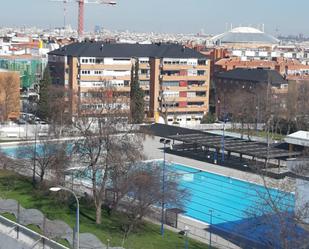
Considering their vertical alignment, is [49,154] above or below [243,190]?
above

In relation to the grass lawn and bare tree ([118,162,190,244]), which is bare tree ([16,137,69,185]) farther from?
bare tree ([118,162,190,244])

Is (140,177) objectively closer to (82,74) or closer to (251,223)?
(251,223)

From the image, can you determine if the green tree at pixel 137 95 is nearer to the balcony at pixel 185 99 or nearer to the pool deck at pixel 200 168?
the balcony at pixel 185 99

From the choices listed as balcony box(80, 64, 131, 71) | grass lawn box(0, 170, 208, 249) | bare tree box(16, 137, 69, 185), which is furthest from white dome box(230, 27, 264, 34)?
grass lawn box(0, 170, 208, 249)

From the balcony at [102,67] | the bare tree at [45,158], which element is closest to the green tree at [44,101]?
the balcony at [102,67]

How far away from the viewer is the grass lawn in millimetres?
18344

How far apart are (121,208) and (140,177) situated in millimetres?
2184

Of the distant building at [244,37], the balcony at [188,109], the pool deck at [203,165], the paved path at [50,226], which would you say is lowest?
the pool deck at [203,165]

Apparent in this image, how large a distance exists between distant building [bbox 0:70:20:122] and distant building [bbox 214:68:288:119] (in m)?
14.9

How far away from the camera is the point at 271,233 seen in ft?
53.9

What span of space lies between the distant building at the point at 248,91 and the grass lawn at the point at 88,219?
2244 centimetres

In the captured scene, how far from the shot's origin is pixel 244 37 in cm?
13700

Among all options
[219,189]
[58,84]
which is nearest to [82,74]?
[58,84]

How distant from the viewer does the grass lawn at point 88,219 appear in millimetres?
18344
